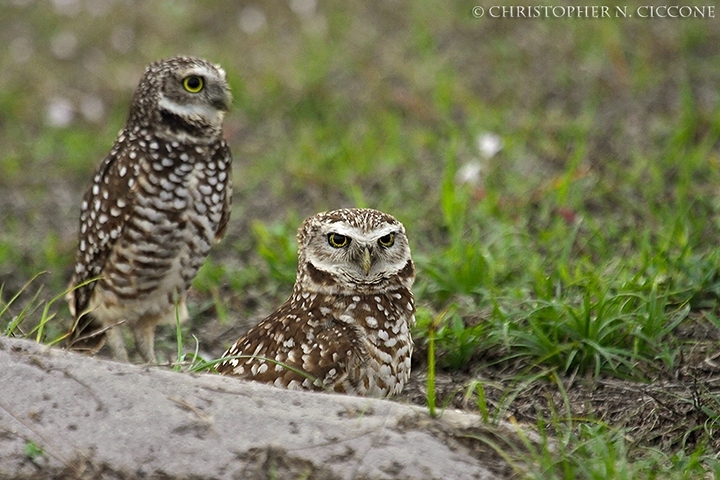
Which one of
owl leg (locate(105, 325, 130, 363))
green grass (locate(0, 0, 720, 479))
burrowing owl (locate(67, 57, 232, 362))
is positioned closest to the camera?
green grass (locate(0, 0, 720, 479))

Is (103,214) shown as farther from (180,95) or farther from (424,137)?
(424,137)

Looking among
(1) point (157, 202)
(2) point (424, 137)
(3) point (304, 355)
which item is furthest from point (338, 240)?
(2) point (424, 137)

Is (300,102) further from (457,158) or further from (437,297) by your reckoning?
(437,297)

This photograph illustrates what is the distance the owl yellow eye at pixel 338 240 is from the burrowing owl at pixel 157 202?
3.40 feet

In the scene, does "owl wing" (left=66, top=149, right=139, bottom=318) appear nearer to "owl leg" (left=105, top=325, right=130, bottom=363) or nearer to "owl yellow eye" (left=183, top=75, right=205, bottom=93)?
"owl leg" (left=105, top=325, right=130, bottom=363)

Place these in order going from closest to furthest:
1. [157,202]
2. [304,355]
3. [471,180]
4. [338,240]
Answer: [304,355], [338,240], [157,202], [471,180]

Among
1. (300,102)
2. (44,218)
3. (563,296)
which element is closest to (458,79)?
(300,102)

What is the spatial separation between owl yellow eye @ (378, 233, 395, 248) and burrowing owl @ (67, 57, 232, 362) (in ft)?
3.89

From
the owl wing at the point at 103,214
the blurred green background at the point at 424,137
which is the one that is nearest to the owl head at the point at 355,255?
the blurred green background at the point at 424,137

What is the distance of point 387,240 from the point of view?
12.8 feet

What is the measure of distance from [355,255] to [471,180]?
2396 mm

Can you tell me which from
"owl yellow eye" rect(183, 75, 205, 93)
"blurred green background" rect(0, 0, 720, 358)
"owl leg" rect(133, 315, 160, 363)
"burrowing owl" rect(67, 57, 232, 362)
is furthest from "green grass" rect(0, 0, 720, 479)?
"owl yellow eye" rect(183, 75, 205, 93)

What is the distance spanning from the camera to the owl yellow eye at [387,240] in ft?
12.7

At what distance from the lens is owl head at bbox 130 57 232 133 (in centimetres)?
485
